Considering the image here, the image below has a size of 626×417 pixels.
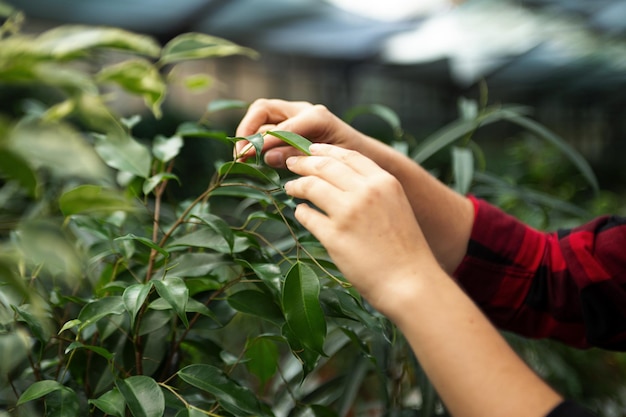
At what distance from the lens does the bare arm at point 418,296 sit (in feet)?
1.45

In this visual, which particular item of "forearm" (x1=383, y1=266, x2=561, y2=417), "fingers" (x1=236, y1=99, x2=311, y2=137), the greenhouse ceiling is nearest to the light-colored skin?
"forearm" (x1=383, y1=266, x2=561, y2=417)

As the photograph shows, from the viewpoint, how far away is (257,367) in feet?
2.19

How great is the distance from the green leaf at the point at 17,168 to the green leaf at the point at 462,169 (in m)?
0.72

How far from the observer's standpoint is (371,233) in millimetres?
463

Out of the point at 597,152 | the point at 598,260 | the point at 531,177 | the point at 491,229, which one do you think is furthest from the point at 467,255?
the point at 597,152

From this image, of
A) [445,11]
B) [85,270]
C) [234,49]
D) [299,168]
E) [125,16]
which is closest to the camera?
[299,168]

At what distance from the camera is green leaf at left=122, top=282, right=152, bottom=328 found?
480 millimetres

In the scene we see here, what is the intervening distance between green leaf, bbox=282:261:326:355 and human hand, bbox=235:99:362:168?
0.60 feet

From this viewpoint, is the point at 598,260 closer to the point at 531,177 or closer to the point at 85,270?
the point at 85,270

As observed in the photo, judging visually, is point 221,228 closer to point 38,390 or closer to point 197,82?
point 38,390

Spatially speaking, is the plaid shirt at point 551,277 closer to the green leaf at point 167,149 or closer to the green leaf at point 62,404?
the green leaf at point 167,149

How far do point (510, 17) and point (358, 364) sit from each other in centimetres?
558

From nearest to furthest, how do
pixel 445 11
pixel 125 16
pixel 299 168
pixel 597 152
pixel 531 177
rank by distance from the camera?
1. pixel 299 168
2. pixel 531 177
3. pixel 125 16
4. pixel 445 11
5. pixel 597 152

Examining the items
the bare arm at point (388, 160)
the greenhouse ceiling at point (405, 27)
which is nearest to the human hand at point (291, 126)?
the bare arm at point (388, 160)
